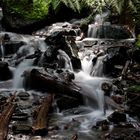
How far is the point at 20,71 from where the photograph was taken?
10398mm

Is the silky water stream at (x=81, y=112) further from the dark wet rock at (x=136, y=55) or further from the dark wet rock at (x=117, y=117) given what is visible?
the dark wet rock at (x=136, y=55)

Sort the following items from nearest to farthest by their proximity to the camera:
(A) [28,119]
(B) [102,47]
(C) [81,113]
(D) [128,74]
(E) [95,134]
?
(E) [95,134], (A) [28,119], (C) [81,113], (D) [128,74], (B) [102,47]

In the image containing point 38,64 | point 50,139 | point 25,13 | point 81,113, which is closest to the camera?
point 50,139

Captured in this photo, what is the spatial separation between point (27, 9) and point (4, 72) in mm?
5782

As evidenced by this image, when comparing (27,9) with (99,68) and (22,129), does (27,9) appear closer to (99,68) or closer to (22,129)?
(99,68)

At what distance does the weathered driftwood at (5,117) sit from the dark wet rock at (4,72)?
2548 millimetres

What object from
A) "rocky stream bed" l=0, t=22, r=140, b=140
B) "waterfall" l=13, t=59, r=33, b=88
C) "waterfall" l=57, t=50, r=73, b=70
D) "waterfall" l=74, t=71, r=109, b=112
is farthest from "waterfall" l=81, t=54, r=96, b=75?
"waterfall" l=13, t=59, r=33, b=88

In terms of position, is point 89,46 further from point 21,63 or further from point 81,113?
point 81,113

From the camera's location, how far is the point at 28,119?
262 inches

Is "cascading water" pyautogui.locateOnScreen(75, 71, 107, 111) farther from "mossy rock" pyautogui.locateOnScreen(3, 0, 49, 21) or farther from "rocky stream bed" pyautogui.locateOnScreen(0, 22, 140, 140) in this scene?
"mossy rock" pyautogui.locateOnScreen(3, 0, 49, 21)

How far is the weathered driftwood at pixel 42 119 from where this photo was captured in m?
5.74

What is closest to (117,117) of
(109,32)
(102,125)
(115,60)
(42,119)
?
(102,125)

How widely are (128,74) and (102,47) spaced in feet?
10.1

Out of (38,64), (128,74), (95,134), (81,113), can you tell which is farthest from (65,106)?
(38,64)
